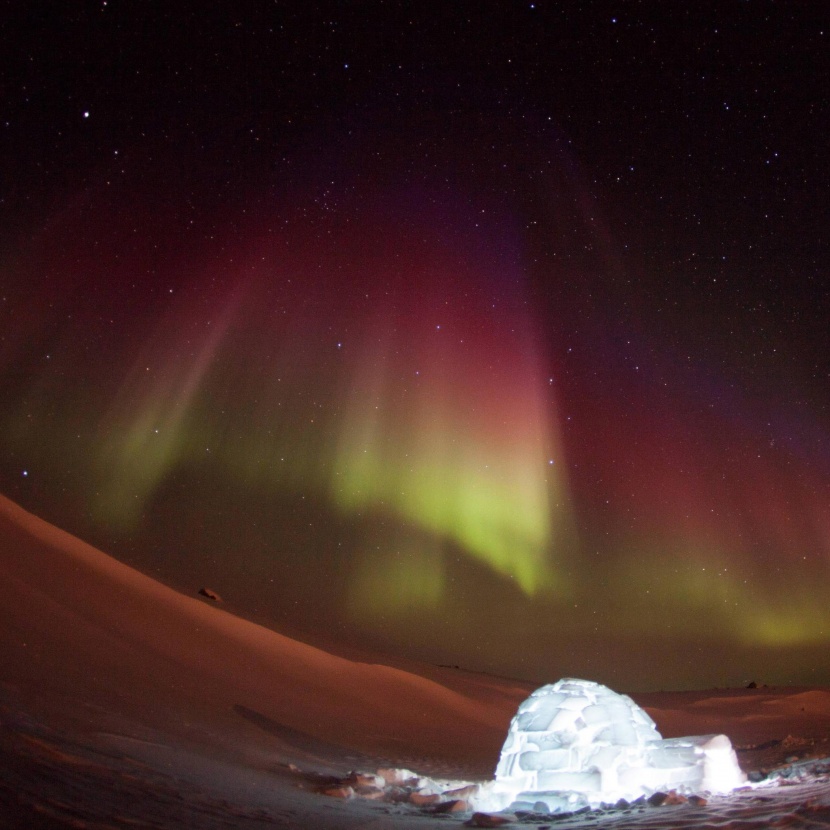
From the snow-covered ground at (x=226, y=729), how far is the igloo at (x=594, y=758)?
1.50 feet

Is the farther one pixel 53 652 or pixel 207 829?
pixel 53 652

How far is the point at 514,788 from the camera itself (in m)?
8.20

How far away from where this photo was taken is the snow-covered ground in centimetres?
552

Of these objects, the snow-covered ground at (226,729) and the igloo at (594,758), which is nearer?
the snow-covered ground at (226,729)

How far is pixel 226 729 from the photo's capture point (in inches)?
431

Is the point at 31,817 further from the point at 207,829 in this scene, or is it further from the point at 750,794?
the point at 750,794

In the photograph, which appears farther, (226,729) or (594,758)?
(226,729)

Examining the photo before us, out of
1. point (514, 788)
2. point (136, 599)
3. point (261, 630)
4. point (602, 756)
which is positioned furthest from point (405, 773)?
point (261, 630)

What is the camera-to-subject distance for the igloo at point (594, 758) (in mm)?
7555

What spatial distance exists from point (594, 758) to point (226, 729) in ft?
19.7

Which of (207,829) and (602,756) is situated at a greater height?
(602,756)

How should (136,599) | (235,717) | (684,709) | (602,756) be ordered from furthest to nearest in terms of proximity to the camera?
(684,709) → (136,599) → (235,717) → (602,756)

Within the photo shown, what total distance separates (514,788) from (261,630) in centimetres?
1378

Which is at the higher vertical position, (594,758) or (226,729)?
(226,729)
